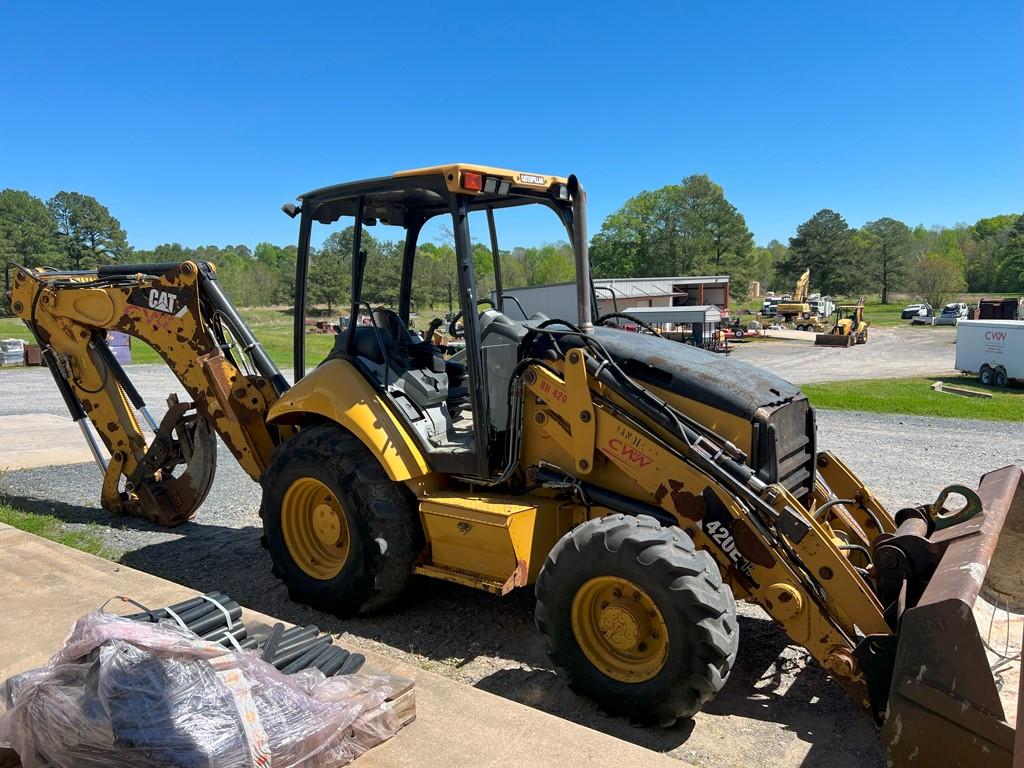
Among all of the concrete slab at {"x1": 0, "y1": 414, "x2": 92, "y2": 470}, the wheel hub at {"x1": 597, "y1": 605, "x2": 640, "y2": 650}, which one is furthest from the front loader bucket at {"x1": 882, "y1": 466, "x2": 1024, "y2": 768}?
the concrete slab at {"x1": 0, "y1": 414, "x2": 92, "y2": 470}

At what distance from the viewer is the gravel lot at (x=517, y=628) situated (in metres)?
3.58

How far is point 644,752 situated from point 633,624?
0.66 metres

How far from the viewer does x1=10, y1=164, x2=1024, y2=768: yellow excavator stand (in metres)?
3.39

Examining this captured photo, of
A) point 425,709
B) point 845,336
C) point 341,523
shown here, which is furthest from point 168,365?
point 845,336

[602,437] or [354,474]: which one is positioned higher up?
[602,437]

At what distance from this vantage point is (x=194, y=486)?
685cm

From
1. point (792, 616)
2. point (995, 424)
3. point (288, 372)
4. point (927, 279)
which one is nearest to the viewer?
point (792, 616)

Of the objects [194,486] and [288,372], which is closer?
[194,486]

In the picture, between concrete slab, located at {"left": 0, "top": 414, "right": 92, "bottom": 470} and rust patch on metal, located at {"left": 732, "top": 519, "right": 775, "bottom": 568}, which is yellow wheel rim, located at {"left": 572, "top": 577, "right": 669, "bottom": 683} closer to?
rust patch on metal, located at {"left": 732, "top": 519, "right": 775, "bottom": 568}

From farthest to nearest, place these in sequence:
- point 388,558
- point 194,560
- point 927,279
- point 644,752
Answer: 1. point 927,279
2. point 194,560
3. point 388,558
4. point 644,752

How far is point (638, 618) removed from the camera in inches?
142

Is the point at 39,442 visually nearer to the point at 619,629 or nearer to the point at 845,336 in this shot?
the point at 619,629

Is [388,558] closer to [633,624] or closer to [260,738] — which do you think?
[633,624]

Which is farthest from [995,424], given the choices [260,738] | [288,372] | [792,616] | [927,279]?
[927,279]
